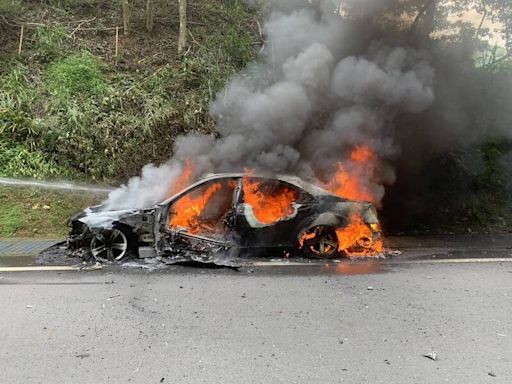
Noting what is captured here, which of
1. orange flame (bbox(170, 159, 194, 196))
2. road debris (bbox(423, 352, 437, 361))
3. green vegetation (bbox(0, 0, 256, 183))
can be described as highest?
green vegetation (bbox(0, 0, 256, 183))

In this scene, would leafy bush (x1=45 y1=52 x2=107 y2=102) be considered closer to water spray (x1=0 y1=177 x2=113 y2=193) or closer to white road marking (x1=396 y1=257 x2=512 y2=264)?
water spray (x1=0 y1=177 x2=113 y2=193)

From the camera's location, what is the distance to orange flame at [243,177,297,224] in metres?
6.80

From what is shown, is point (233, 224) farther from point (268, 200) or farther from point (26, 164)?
point (26, 164)

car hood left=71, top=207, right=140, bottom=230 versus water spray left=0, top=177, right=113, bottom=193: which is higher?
water spray left=0, top=177, right=113, bottom=193

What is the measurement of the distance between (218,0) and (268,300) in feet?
43.2

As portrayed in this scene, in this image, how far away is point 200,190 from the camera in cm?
684

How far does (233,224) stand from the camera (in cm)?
667

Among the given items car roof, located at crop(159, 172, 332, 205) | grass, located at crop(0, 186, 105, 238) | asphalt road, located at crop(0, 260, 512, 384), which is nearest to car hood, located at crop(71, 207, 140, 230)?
asphalt road, located at crop(0, 260, 512, 384)

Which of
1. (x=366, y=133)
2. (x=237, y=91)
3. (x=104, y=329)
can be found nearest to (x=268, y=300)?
(x=104, y=329)

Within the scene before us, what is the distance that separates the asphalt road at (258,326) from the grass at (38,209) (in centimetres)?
253

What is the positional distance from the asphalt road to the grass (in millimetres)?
2534

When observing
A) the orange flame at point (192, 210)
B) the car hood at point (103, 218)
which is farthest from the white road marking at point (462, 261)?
the car hood at point (103, 218)

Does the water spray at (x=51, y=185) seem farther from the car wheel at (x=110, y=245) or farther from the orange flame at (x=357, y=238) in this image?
the orange flame at (x=357, y=238)

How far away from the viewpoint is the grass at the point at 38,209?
27.5 ft
